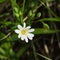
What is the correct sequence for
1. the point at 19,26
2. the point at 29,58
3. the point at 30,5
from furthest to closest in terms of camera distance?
the point at 29,58 < the point at 30,5 < the point at 19,26

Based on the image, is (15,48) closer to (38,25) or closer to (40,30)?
(38,25)

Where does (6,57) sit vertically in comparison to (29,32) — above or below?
below

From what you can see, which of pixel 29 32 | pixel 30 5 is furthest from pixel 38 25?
pixel 29 32

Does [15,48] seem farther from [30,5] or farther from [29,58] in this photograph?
[30,5]

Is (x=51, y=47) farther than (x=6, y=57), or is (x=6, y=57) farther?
(x=51, y=47)

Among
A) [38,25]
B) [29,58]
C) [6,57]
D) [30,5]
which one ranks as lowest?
[29,58]

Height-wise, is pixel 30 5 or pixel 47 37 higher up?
pixel 30 5

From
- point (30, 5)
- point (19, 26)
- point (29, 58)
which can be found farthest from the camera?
point (29, 58)

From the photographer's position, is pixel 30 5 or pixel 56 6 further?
pixel 56 6

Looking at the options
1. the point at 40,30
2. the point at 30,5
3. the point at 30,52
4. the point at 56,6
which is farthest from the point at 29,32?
the point at 56,6
